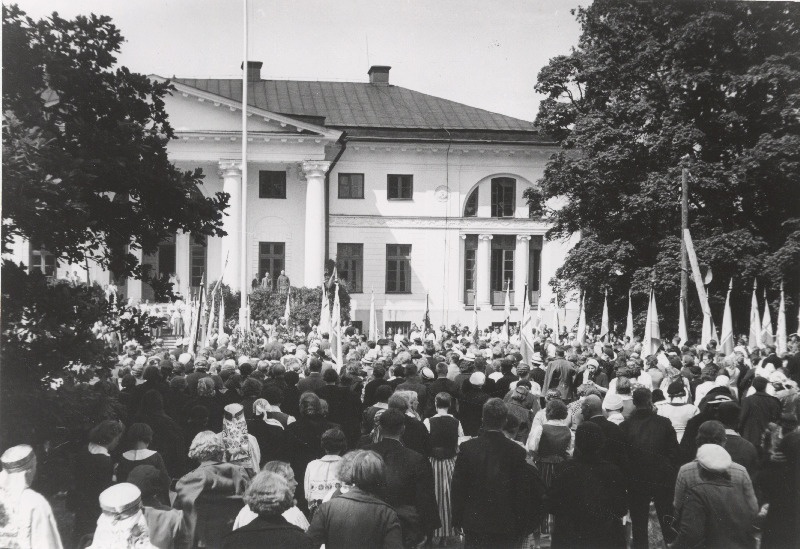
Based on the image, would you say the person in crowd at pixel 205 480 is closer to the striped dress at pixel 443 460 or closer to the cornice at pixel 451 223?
the striped dress at pixel 443 460

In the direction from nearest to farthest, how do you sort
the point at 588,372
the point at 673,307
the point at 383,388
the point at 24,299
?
the point at 24,299 → the point at 383,388 → the point at 588,372 → the point at 673,307

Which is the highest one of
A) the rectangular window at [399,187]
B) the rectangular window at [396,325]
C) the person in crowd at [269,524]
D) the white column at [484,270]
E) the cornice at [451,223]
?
the rectangular window at [399,187]

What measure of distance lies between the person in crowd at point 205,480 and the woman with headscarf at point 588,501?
238cm

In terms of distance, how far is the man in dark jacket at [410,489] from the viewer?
269 inches

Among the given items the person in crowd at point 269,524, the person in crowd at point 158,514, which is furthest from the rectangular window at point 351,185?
the person in crowd at point 269,524

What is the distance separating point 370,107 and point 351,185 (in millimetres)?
4904

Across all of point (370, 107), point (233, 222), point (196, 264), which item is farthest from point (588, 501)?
point (370, 107)

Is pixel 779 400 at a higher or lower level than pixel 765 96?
lower

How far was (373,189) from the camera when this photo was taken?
4525cm

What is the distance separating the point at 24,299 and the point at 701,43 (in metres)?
26.8

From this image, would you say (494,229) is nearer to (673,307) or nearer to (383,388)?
(673,307)

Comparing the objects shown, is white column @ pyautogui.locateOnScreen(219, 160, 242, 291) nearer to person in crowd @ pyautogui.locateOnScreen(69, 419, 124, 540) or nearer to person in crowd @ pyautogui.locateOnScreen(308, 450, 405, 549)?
person in crowd @ pyautogui.locateOnScreen(69, 419, 124, 540)

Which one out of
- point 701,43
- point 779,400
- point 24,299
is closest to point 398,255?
point 701,43

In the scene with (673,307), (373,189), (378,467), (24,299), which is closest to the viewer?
(378,467)
